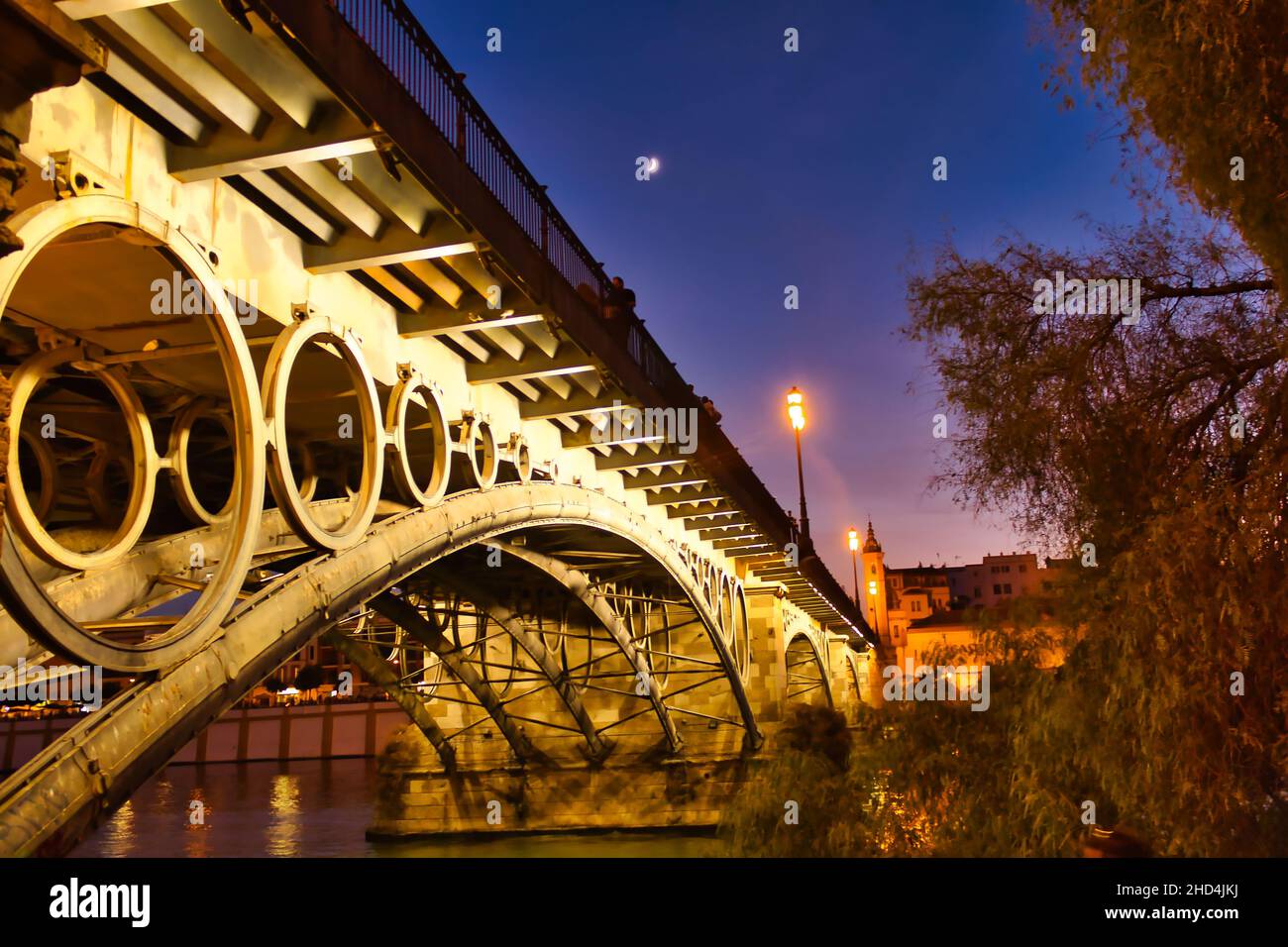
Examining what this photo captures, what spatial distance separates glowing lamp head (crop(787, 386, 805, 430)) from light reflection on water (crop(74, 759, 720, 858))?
32.3 ft

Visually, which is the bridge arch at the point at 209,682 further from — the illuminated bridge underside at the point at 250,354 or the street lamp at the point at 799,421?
the street lamp at the point at 799,421

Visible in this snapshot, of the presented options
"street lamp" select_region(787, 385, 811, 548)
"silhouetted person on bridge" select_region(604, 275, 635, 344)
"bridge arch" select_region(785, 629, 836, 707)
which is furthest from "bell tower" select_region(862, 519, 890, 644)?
"silhouetted person on bridge" select_region(604, 275, 635, 344)

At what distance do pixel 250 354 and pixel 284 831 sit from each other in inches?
1148

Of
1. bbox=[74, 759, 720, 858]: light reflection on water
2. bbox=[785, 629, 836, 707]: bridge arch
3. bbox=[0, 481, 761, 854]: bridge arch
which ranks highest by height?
bbox=[0, 481, 761, 854]: bridge arch

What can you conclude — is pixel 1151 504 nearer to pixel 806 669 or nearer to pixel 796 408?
pixel 796 408

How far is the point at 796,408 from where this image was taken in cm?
2598

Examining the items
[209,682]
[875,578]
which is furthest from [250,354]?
[875,578]

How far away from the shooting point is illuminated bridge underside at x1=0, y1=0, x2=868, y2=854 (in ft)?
18.1

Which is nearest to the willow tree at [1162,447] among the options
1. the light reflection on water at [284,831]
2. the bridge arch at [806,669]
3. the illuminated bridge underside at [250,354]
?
the illuminated bridge underside at [250,354]

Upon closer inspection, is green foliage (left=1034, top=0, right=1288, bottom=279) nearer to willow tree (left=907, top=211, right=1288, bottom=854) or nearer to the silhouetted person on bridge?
willow tree (left=907, top=211, right=1288, bottom=854)

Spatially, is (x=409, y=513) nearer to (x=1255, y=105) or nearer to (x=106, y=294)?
(x=106, y=294)

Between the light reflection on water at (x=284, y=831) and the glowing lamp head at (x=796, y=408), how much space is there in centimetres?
985
